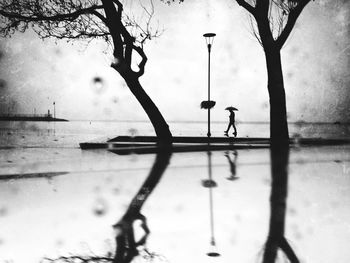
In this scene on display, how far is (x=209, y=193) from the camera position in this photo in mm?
7352

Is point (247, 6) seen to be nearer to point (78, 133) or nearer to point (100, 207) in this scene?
point (100, 207)

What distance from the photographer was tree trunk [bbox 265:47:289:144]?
19.3m

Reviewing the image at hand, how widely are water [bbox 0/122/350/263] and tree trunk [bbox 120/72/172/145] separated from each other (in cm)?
862

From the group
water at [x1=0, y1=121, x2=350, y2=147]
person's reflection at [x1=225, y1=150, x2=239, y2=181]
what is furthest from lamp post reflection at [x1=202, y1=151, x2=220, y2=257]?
water at [x1=0, y1=121, x2=350, y2=147]

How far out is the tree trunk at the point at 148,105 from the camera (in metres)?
19.1

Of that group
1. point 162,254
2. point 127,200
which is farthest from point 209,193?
point 162,254

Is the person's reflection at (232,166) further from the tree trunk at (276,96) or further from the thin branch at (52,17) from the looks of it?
the thin branch at (52,17)

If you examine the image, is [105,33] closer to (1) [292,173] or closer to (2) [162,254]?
(1) [292,173]

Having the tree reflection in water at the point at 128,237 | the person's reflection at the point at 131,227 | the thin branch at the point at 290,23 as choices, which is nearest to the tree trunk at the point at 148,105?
the thin branch at the point at 290,23

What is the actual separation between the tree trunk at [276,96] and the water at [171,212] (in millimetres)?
8510

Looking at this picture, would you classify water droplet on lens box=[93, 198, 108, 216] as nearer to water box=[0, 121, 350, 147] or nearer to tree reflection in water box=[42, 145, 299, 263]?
tree reflection in water box=[42, 145, 299, 263]

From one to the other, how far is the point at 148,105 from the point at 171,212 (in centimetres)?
1362

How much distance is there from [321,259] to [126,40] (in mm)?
16798

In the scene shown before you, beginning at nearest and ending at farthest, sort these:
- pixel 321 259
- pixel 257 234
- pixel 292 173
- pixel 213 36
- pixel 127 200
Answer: pixel 321 259, pixel 257 234, pixel 127 200, pixel 292 173, pixel 213 36
